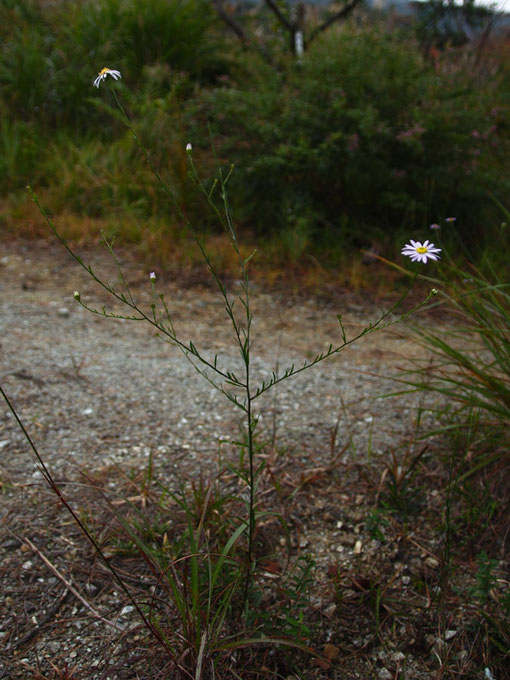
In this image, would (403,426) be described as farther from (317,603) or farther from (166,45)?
(166,45)

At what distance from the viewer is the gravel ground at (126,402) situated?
5.65 ft

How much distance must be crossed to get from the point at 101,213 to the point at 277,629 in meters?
3.86

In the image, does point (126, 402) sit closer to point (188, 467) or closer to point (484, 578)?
point (188, 467)

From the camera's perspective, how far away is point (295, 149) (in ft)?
13.5

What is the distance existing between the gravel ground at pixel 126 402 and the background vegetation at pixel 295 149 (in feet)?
2.59

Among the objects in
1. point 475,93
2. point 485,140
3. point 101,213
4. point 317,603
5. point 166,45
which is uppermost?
point 166,45

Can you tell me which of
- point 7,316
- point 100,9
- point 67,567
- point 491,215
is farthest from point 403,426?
point 100,9

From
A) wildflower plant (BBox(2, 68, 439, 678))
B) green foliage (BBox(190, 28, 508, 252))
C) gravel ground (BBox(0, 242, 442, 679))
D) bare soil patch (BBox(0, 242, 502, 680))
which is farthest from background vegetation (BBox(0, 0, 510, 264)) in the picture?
wildflower plant (BBox(2, 68, 439, 678))

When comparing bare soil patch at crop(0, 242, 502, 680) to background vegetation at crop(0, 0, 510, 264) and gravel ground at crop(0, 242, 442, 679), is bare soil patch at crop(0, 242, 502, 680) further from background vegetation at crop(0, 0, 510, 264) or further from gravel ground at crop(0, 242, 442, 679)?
background vegetation at crop(0, 0, 510, 264)

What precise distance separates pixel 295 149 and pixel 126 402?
7.54 feet

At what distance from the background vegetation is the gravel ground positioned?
2.59ft

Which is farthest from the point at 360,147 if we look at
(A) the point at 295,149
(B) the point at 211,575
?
(B) the point at 211,575

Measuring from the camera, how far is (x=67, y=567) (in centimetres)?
173

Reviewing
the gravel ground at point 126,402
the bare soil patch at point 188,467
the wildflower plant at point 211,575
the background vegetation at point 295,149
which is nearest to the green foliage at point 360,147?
the background vegetation at point 295,149
